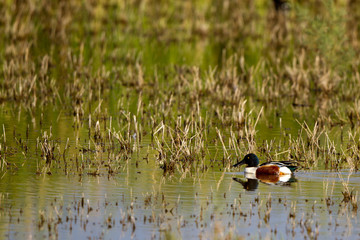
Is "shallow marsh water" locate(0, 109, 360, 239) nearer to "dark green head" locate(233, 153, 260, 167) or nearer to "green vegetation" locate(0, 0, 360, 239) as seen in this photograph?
"green vegetation" locate(0, 0, 360, 239)

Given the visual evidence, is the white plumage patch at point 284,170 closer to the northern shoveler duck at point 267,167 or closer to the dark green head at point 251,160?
the northern shoveler duck at point 267,167

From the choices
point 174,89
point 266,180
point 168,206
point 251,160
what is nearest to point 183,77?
point 174,89

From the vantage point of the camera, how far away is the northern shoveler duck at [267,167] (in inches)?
475

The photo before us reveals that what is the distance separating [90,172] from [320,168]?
329cm

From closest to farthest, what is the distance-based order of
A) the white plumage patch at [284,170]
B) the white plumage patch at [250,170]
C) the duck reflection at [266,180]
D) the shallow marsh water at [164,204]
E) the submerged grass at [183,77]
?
Answer: the shallow marsh water at [164,204] → the duck reflection at [266,180] → the white plumage patch at [284,170] → the white plumage patch at [250,170] → the submerged grass at [183,77]

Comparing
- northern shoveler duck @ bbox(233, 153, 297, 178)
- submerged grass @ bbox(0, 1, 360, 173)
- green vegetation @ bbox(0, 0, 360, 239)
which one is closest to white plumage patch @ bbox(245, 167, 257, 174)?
northern shoveler duck @ bbox(233, 153, 297, 178)

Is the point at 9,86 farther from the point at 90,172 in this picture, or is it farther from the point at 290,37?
the point at 290,37

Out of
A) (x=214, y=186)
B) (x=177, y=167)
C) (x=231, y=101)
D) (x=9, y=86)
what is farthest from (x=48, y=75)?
(x=214, y=186)

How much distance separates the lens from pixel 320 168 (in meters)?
12.6

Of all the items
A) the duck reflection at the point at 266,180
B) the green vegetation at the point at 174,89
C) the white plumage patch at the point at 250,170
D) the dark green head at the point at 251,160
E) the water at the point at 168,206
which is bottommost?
the water at the point at 168,206

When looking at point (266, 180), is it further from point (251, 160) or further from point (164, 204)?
point (164, 204)

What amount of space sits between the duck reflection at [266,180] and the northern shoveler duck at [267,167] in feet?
0.15

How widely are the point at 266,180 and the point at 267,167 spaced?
0.83 ft

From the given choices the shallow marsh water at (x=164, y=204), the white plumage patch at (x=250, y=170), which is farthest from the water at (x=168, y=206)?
the white plumage patch at (x=250, y=170)
